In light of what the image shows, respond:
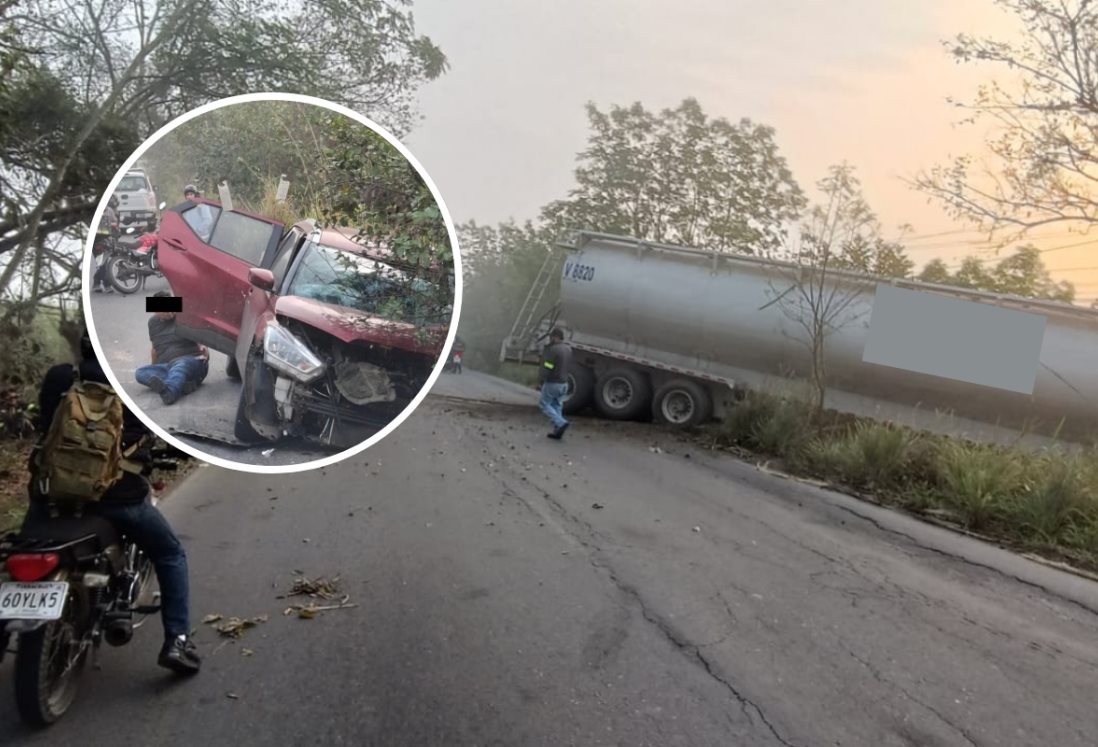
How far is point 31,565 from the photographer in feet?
12.2

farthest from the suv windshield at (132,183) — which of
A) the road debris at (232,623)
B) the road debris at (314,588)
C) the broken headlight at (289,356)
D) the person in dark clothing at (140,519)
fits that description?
the road debris at (314,588)

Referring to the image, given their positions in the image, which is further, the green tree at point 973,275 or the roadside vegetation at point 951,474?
the green tree at point 973,275

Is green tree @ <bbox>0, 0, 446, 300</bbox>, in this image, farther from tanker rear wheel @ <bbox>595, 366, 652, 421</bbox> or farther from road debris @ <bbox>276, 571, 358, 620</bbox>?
tanker rear wheel @ <bbox>595, 366, 652, 421</bbox>

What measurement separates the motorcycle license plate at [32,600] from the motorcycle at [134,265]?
6.81 feet

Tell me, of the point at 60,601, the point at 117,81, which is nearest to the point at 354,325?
the point at 60,601

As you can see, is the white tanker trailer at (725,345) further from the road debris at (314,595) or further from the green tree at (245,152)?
the green tree at (245,152)

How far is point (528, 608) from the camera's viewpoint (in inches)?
223

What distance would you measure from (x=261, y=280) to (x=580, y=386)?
15944 millimetres

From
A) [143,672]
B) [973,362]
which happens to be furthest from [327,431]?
[973,362]

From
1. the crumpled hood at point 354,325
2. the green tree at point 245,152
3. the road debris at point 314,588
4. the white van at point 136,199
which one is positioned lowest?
the road debris at point 314,588

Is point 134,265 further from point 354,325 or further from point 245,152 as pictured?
point 354,325

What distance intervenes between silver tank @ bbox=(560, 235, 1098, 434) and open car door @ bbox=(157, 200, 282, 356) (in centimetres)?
1253

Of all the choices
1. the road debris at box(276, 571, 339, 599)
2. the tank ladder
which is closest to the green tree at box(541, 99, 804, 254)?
the tank ladder

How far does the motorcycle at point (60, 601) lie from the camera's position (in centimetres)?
369
